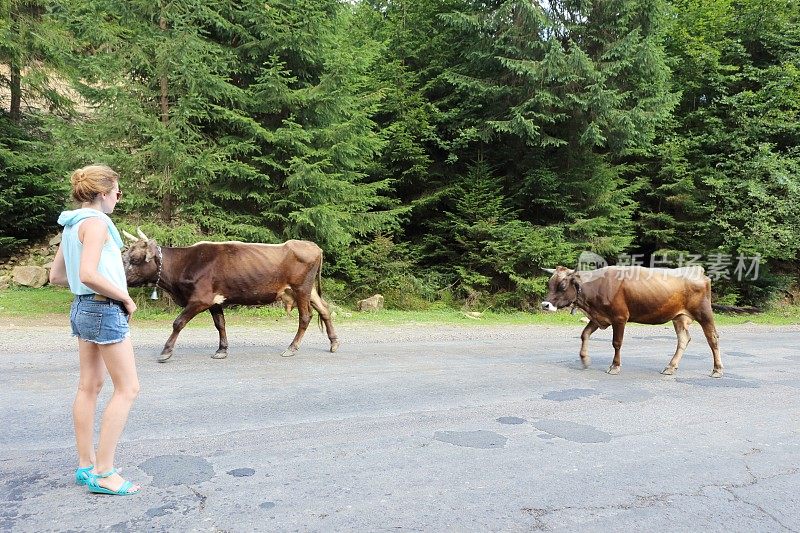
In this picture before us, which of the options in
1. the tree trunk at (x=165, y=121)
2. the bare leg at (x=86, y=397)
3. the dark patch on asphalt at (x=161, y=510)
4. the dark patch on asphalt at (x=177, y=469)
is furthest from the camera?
the tree trunk at (x=165, y=121)

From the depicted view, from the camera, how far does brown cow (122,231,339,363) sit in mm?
7543

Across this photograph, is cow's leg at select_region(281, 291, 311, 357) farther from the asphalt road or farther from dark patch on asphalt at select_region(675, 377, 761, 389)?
dark patch on asphalt at select_region(675, 377, 761, 389)

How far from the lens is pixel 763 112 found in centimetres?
2089

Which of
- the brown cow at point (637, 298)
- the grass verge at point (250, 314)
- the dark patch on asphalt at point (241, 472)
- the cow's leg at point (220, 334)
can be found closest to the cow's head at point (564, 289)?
the brown cow at point (637, 298)

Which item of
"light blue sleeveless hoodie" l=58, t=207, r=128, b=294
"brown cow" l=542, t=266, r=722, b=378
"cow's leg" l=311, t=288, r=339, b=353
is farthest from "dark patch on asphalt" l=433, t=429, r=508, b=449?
"cow's leg" l=311, t=288, r=339, b=353

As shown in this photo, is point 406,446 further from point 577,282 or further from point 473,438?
point 577,282

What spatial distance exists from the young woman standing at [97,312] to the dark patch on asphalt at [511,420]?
3.17m

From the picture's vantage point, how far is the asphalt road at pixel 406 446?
324cm

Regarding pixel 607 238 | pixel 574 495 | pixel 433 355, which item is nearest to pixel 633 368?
pixel 433 355

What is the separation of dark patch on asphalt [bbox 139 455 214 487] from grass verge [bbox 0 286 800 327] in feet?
27.0

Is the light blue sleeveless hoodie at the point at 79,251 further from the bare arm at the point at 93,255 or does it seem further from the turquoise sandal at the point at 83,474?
the turquoise sandal at the point at 83,474

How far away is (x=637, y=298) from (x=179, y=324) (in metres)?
6.57

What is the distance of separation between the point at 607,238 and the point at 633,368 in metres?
11.2

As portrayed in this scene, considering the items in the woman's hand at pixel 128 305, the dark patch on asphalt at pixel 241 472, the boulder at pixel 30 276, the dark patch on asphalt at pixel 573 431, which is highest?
the woman's hand at pixel 128 305
